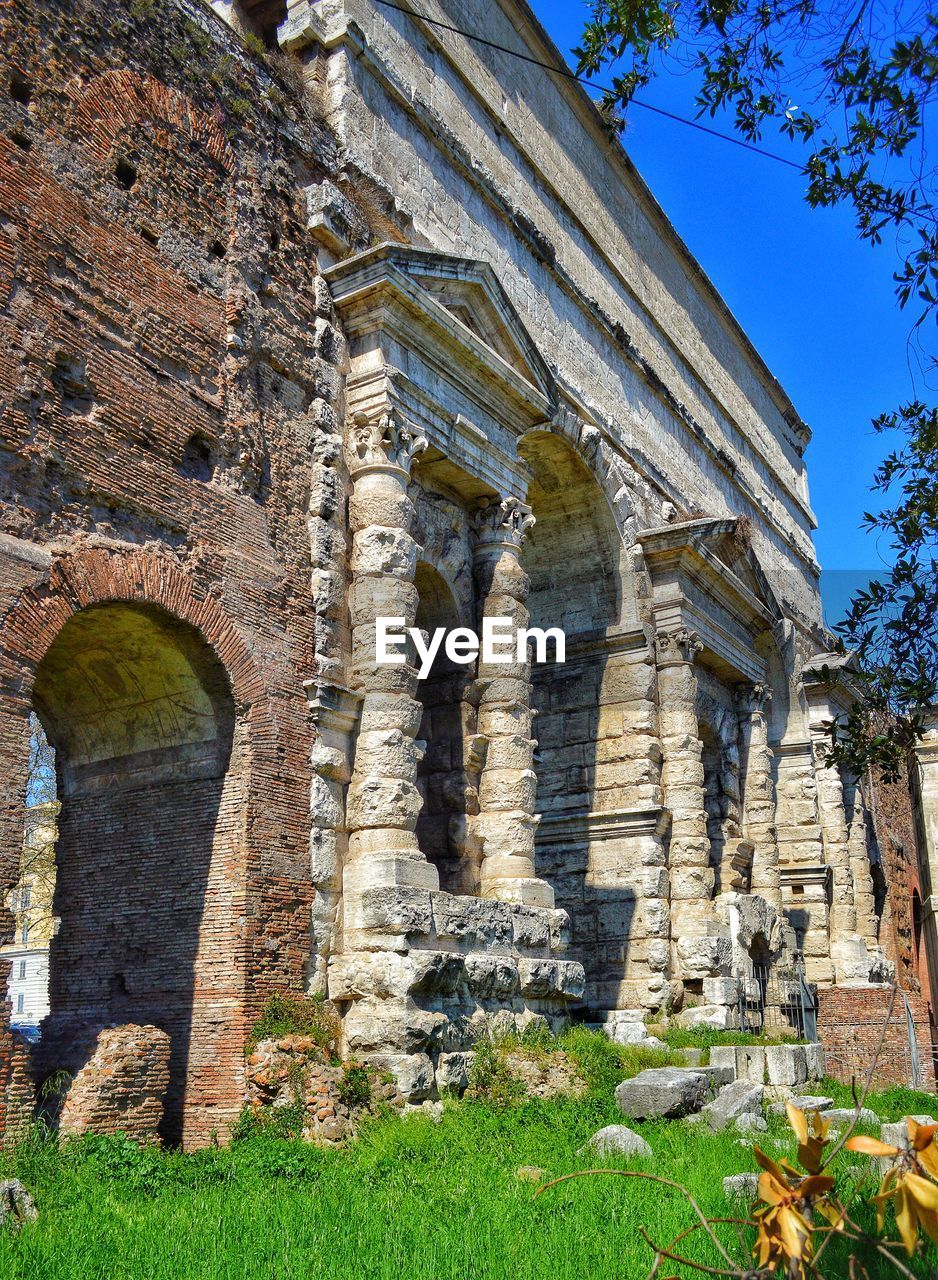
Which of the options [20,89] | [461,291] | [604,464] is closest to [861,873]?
[604,464]

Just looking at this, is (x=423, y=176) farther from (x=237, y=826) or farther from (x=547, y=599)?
(x=237, y=826)

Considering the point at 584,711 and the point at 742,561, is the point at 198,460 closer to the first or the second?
the point at 584,711

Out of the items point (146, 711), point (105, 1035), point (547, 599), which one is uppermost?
point (547, 599)

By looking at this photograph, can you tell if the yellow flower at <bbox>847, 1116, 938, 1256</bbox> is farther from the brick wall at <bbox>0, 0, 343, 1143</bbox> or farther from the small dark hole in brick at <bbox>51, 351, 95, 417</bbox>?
the small dark hole in brick at <bbox>51, 351, 95, 417</bbox>

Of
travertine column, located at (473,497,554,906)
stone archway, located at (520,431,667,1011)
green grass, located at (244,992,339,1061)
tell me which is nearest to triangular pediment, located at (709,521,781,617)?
stone archway, located at (520,431,667,1011)

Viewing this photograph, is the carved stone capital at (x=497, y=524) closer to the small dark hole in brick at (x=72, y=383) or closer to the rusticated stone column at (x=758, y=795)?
the small dark hole in brick at (x=72, y=383)

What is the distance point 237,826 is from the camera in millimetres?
9016

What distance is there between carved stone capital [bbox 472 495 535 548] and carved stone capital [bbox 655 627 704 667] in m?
4.47

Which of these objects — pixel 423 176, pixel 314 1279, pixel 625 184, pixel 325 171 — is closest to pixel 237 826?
pixel 314 1279

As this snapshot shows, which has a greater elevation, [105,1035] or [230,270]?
[230,270]

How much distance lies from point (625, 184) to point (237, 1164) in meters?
16.4

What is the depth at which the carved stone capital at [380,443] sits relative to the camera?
10594 millimetres

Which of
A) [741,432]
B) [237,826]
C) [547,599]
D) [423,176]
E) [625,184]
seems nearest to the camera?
[237,826]

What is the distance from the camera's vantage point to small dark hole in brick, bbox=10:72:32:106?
27.2ft
